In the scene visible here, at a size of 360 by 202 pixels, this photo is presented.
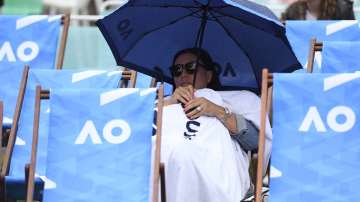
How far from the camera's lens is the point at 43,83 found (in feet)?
24.5

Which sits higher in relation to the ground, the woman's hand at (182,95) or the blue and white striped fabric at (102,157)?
the woman's hand at (182,95)

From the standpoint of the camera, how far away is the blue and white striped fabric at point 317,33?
794cm

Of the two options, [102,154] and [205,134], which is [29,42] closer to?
[205,134]

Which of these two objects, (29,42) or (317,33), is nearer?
(317,33)

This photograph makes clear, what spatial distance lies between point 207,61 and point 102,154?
1.14 meters

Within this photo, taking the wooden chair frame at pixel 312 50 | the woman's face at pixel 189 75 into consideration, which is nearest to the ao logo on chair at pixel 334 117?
the woman's face at pixel 189 75

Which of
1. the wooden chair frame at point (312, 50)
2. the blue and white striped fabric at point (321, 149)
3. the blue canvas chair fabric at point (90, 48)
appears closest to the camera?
the blue and white striped fabric at point (321, 149)

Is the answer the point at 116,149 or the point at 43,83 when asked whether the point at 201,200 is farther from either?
the point at 43,83

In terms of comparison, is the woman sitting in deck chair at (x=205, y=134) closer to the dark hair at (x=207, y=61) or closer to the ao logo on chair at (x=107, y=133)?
the dark hair at (x=207, y=61)

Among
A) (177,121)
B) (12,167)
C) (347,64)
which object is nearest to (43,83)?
(12,167)

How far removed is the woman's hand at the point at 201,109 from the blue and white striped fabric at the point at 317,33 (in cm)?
130

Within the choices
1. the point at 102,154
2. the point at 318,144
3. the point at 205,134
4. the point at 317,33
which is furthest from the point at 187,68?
the point at 317,33

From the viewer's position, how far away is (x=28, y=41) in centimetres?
825

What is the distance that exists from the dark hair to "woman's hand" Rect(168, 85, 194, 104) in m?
0.24
